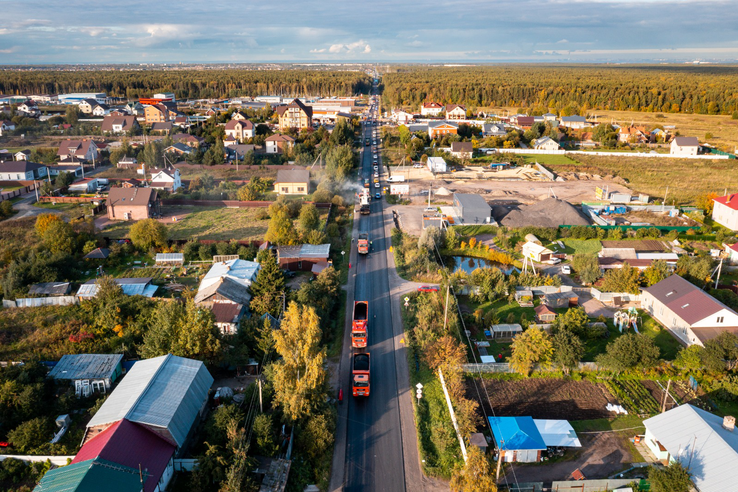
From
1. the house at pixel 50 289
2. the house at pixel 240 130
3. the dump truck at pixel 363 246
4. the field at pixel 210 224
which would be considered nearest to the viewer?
the house at pixel 50 289

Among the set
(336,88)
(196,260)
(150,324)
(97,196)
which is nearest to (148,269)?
(196,260)

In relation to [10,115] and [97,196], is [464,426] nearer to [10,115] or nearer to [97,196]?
[97,196]

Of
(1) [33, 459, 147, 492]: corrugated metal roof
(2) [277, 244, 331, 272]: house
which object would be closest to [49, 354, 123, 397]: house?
(1) [33, 459, 147, 492]: corrugated metal roof

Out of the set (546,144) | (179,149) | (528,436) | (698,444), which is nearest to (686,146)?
(546,144)

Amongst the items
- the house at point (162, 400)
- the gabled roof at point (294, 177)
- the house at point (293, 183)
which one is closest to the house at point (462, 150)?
the gabled roof at point (294, 177)

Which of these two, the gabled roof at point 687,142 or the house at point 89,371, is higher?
the gabled roof at point 687,142

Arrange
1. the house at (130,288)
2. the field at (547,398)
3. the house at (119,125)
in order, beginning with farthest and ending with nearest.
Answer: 1. the house at (119,125)
2. the house at (130,288)
3. the field at (547,398)

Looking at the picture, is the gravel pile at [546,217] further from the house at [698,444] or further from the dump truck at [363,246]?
the house at [698,444]
